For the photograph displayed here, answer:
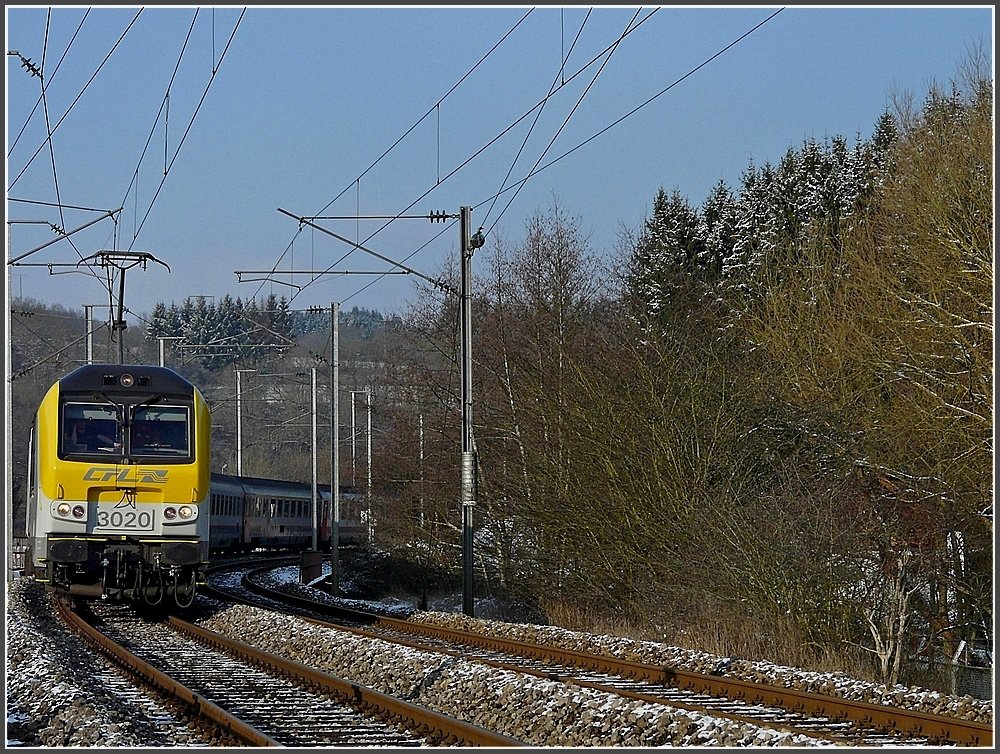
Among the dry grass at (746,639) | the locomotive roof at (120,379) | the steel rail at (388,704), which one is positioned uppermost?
the locomotive roof at (120,379)

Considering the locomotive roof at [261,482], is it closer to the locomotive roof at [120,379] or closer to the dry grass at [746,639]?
the locomotive roof at [120,379]

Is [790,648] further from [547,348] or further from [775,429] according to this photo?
[547,348]

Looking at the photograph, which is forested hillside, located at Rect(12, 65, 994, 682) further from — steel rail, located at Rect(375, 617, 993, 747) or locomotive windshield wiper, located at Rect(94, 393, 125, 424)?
locomotive windshield wiper, located at Rect(94, 393, 125, 424)

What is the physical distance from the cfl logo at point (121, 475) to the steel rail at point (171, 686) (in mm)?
2004

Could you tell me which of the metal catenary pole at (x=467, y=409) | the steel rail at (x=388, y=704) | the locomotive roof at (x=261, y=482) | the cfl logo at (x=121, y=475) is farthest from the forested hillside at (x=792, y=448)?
the locomotive roof at (x=261, y=482)

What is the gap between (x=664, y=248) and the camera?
4409 cm

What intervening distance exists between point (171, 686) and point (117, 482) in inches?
228

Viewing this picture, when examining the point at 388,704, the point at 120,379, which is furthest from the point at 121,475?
the point at 388,704

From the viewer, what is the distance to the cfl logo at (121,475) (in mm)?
16688

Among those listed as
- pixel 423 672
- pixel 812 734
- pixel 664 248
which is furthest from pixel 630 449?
pixel 664 248

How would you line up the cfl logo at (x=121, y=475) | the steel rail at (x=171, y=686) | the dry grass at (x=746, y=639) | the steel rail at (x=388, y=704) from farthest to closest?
the cfl logo at (x=121, y=475)
the dry grass at (x=746, y=639)
the steel rail at (x=171, y=686)
the steel rail at (x=388, y=704)

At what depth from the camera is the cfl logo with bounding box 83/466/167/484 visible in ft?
54.7

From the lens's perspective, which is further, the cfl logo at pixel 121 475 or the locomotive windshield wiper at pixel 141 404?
the locomotive windshield wiper at pixel 141 404

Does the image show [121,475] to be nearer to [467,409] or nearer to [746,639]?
[467,409]
